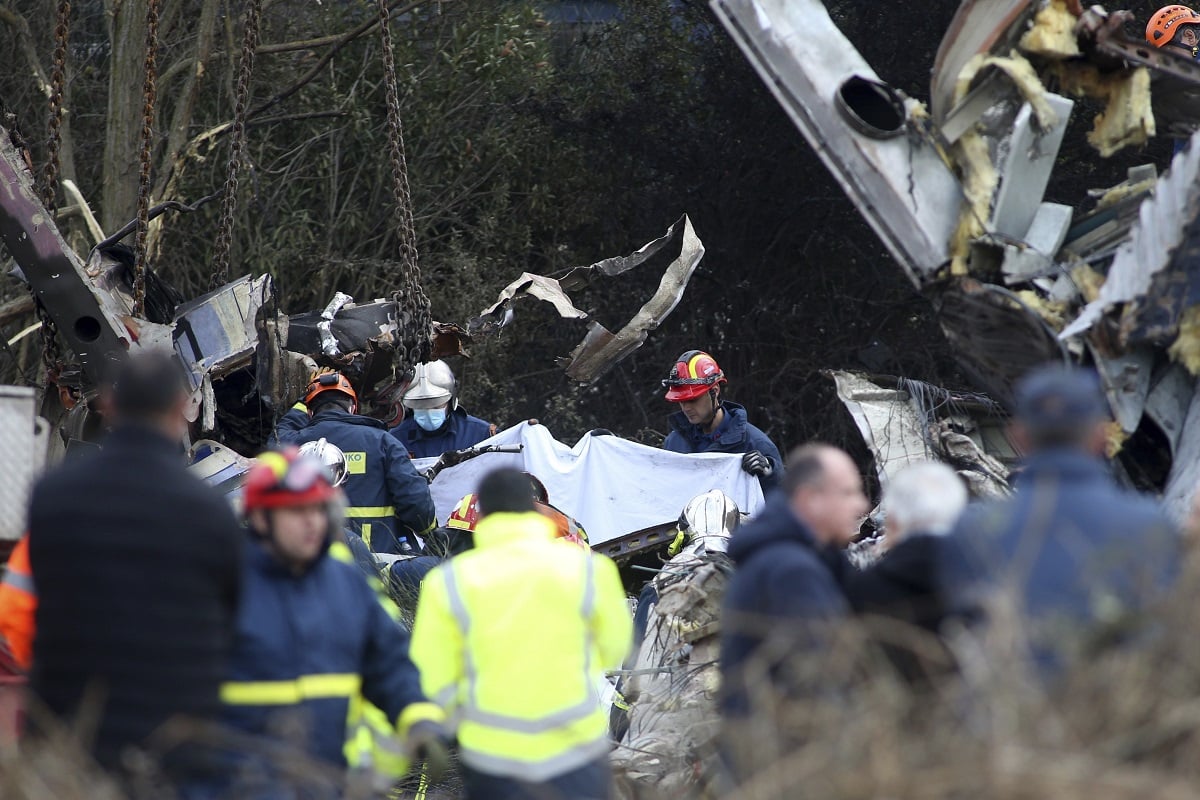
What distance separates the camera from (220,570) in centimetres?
353

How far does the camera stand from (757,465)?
8352 millimetres

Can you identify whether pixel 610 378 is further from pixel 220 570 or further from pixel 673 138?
pixel 220 570

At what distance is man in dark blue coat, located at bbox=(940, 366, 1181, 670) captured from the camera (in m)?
3.15

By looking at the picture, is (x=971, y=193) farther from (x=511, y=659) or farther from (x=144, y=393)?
(x=144, y=393)

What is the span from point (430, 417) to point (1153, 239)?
16.9ft

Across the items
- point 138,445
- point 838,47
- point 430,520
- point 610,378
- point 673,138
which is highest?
point 138,445

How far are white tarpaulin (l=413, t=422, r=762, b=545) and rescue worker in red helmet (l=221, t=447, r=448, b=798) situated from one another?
465 cm

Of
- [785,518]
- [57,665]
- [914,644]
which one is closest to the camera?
[914,644]

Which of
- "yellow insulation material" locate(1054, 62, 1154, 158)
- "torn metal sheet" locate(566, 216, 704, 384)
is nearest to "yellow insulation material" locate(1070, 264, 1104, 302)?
"yellow insulation material" locate(1054, 62, 1154, 158)

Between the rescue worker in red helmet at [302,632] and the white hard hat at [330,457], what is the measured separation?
3223mm

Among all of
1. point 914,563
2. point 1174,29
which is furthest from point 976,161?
point 1174,29

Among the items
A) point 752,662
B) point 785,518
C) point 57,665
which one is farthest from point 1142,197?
point 57,665

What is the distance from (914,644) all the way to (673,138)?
10.5 meters

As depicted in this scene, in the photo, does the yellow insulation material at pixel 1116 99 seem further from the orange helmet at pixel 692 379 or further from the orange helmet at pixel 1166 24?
the orange helmet at pixel 692 379
